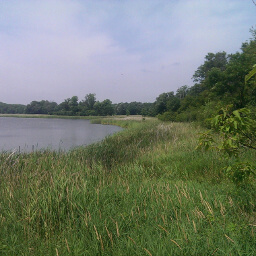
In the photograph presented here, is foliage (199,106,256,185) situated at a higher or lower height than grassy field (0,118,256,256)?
higher

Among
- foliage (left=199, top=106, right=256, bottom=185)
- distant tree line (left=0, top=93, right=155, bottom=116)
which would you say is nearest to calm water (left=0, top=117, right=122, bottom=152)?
foliage (left=199, top=106, right=256, bottom=185)

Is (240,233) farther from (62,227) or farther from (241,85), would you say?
(241,85)

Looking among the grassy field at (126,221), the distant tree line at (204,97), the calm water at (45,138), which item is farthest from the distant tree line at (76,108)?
the grassy field at (126,221)

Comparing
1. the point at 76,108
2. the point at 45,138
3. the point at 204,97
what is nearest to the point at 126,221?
the point at 45,138

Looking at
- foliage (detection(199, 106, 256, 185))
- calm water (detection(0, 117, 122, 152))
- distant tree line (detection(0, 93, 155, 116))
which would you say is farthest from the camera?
distant tree line (detection(0, 93, 155, 116))

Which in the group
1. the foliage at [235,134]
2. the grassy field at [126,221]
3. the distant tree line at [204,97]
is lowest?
the grassy field at [126,221]

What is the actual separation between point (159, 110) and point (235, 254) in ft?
128

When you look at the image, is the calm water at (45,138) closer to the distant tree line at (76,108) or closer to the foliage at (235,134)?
the foliage at (235,134)

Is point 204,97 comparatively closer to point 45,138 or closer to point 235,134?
point 45,138

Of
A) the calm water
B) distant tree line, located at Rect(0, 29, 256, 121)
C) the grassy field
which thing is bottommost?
the calm water

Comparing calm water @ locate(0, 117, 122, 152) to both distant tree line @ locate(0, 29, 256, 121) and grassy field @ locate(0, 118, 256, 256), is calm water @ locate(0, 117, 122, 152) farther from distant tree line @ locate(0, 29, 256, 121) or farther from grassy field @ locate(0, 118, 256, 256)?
distant tree line @ locate(0, 29, 256, 121)

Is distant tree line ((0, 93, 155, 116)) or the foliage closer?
the foliage

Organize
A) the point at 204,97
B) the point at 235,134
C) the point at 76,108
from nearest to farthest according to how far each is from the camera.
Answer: the point at 235,134 < the point at 204,97 < the point at 76,108

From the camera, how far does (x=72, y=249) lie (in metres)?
2.25
